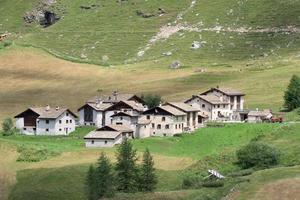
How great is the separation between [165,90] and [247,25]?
67.8 meters

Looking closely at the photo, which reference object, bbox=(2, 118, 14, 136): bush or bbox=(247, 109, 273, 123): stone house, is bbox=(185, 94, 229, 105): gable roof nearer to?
bbox=(247, 109, 273, 123): stone house

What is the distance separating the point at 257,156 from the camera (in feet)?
245

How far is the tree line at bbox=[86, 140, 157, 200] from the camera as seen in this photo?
68325 mm

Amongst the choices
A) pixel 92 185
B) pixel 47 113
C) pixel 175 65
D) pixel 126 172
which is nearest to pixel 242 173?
pixel 126 172

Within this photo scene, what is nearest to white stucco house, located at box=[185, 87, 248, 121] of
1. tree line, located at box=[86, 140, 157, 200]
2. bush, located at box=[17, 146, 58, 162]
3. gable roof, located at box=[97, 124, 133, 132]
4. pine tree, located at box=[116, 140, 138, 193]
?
gable roof, located at box=[97, 124, 133, 132]

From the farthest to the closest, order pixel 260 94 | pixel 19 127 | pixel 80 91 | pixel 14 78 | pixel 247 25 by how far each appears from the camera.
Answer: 1. pixel 247 25
2. pixel 14 78
3. pixel 80 91
4. pixel 260 94
5. pixel 19 127

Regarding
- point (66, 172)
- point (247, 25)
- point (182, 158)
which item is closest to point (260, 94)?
point (182, 158)

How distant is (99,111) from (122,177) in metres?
37.0

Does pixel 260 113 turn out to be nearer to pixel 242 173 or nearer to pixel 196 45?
pixel 242 173

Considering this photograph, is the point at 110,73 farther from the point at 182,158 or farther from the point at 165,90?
the point at 182,158

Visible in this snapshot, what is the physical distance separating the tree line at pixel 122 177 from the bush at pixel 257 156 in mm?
8360

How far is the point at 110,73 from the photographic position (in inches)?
6073

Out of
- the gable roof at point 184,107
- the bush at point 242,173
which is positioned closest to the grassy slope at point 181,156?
the bush at point 242,173

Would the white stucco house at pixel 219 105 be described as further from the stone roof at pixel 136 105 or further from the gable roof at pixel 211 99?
the stone roof at pixel 136 105
